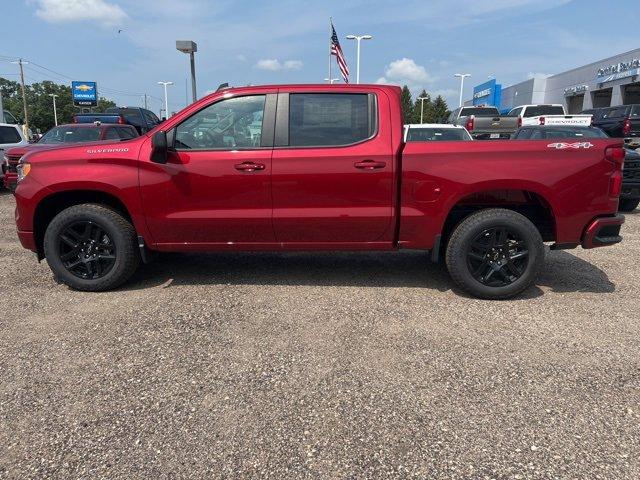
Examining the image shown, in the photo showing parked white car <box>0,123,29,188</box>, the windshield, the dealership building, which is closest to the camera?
the windshield

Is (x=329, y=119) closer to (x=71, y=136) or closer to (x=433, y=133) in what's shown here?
(x=433, y=133)

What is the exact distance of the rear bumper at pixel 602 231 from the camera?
4.38 meters

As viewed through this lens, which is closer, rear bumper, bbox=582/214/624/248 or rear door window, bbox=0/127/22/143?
rear bumper, bbox=582/214/624/248

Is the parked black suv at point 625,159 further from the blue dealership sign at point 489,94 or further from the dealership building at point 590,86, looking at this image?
the blue dealership sign at point 489,94

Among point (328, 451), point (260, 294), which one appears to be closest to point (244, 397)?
point (328, 451)

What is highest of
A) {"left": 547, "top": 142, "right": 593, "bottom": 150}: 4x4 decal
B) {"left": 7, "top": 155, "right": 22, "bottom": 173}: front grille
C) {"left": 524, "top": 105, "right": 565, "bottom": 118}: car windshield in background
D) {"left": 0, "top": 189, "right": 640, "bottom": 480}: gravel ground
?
{"left": 524, "top": 105, "right": 565, "bottom": 118}: car windshield in background

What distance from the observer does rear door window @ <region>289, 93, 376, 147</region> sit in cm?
442

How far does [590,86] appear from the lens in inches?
1526

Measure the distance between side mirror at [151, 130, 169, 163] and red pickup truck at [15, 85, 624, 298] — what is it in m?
0.01

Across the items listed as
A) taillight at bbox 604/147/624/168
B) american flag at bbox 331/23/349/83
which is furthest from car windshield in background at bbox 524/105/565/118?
taillight at bbox 604/147/624/168

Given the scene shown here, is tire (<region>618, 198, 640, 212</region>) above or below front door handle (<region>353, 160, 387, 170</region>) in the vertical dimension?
below

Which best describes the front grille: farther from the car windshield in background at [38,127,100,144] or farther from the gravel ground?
the gravel ground

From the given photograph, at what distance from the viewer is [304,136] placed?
14.6 feet

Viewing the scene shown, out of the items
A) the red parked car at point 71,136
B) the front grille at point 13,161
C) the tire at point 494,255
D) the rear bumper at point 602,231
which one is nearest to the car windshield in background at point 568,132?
the rear bumper at point 602,231
